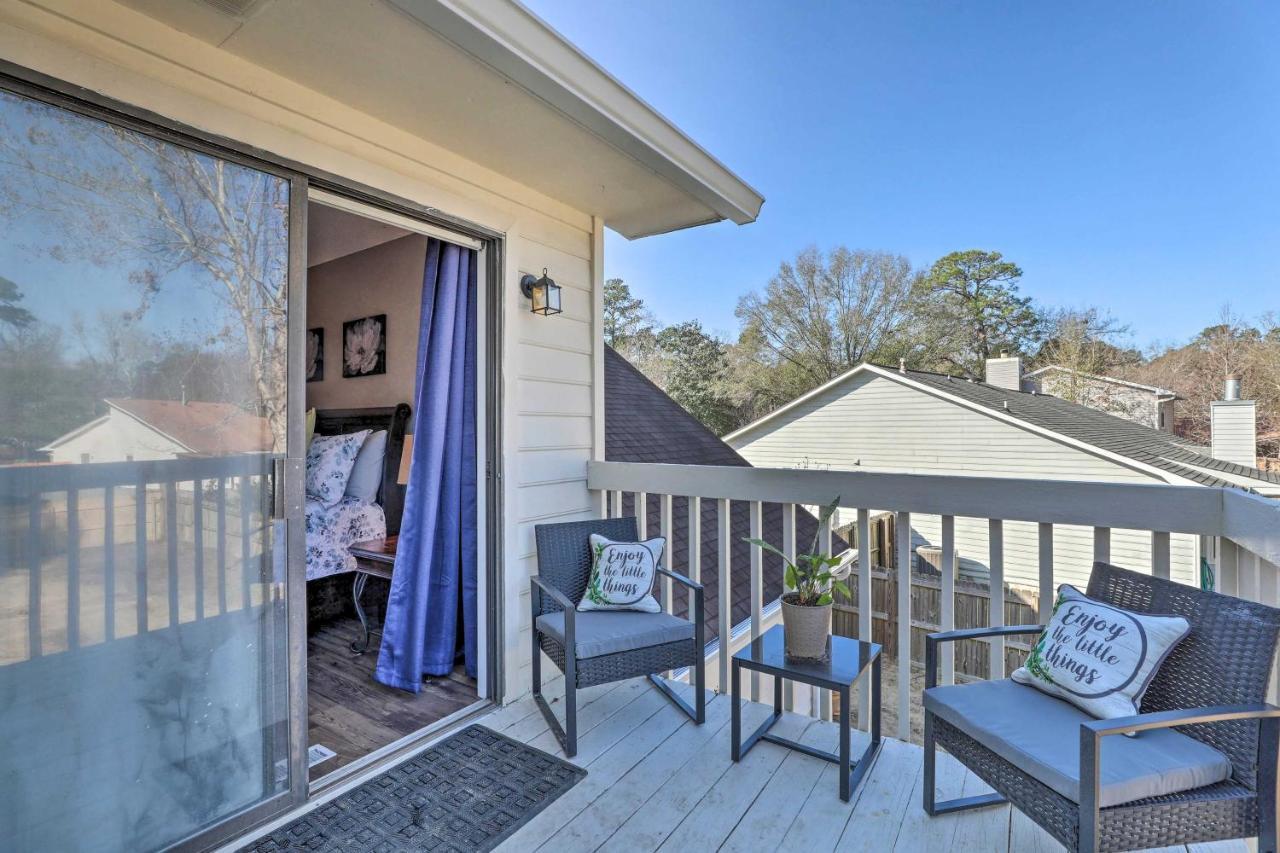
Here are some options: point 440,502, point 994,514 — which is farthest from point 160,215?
point 994,514

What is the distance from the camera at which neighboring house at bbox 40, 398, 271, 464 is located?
58.7 inches

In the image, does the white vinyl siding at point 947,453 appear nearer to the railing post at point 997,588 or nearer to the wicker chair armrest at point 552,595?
the railing post at point 997,588

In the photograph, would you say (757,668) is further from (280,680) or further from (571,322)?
(571,322)

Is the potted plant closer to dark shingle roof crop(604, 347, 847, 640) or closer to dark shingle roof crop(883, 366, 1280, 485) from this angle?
dark shingle roof crop(604, 347, 847, 640)

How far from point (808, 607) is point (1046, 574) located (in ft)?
2.73

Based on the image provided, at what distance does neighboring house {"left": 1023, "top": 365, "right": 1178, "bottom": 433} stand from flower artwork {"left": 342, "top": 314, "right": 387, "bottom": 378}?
14.0 metres

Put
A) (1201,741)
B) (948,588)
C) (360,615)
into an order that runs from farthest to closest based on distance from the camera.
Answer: (360,615) → (948,588) → (1201,741)

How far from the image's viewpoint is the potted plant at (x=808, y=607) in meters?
2.05

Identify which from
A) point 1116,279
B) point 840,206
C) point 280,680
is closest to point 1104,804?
point 280,680

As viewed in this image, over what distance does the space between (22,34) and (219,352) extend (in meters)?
0.83

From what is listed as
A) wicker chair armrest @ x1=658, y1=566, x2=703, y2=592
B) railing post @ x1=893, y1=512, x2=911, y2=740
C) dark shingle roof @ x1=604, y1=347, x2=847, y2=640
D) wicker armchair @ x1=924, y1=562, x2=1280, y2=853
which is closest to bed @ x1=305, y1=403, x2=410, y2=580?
dark shingle roof @ x1=604, y1=347, x2=847, y2=640

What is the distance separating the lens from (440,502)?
2975 millimetres

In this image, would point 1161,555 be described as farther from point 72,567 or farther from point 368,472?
point 368,472

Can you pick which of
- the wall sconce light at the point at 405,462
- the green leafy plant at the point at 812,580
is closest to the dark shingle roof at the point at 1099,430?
the green leafy plant at the point at 812,580
